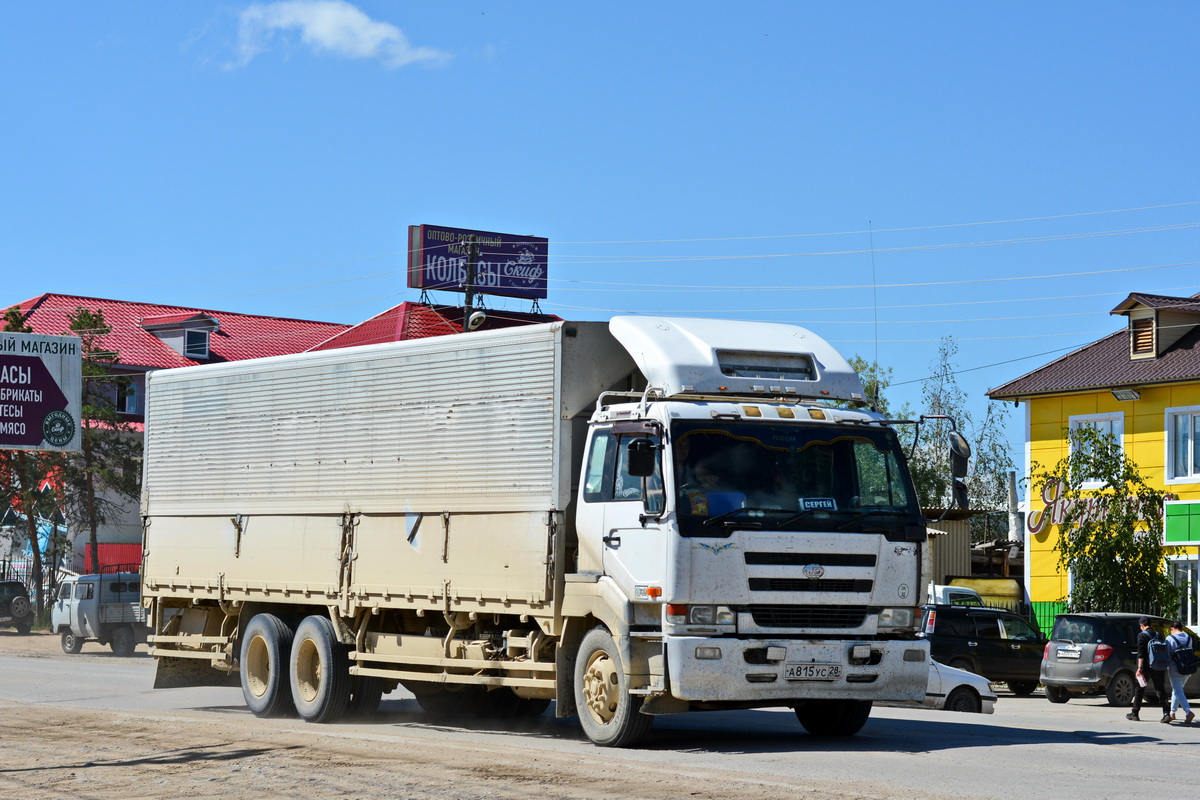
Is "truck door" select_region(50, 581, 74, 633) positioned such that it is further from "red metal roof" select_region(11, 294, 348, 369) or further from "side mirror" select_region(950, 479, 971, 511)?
"side mirror" select_region(950, 479, 971, 511)

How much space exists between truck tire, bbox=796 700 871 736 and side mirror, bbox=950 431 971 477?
2.37m

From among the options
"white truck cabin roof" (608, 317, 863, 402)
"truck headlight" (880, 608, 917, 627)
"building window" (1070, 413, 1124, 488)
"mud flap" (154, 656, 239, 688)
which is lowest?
"mud flap" (154, 656, 239, 688)

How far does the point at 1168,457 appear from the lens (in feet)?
113

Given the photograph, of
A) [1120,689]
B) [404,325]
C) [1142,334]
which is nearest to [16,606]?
[404,325]

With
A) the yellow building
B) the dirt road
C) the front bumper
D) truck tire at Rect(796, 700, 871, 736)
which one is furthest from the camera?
the yellow building

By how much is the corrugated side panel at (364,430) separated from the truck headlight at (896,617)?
3.07m

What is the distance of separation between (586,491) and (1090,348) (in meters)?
27.7

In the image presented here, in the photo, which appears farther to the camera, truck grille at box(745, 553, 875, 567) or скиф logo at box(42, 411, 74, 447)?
скиф logo at box(42, 411, 74, 447)

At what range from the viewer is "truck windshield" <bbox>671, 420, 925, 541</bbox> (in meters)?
13.1

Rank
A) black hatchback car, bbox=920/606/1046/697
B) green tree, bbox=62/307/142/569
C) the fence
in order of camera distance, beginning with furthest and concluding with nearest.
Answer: the fence, green tree, bbox=62/307/142/569, black hatchback car, bbox=920/606/1046/697

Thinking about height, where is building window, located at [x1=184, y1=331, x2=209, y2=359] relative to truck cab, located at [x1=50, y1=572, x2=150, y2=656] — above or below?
above

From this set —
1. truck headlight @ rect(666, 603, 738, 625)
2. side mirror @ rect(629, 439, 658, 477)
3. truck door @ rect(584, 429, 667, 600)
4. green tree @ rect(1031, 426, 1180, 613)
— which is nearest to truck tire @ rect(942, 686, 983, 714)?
truck headlight @ rect(666, 603, 738, 625)

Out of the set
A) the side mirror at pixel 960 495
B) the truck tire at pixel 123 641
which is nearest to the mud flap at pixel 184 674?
the side mirror at pixel 960 495

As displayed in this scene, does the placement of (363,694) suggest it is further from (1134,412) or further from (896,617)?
(1134,412)
